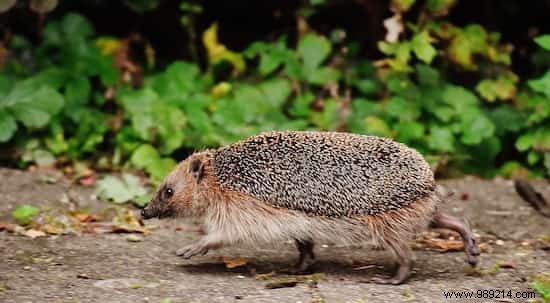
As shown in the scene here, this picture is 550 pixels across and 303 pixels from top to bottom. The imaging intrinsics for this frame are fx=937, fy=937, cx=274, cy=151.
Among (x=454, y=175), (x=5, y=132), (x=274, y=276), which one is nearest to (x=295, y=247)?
(x=274, y=276)

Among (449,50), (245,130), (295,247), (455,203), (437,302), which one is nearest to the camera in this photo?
(437,302)

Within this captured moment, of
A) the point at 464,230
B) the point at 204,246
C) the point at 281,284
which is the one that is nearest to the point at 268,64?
the point at 204,246

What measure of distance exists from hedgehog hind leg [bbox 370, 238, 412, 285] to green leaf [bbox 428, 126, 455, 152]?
277cm

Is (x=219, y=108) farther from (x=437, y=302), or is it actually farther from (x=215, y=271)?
(x=437, y=302)

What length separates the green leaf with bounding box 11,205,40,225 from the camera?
7383 mm

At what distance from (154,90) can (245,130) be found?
1.24 metres

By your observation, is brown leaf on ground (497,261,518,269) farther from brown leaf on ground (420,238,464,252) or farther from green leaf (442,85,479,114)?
green leaf (442,85,479,114)

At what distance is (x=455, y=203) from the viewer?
27.5ft

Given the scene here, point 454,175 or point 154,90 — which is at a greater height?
point 154,90

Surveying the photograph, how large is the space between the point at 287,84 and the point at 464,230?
3.41 meters

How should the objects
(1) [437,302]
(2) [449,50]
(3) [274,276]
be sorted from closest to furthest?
(1) [437,302], (3) [274,276], (2) [449,50]

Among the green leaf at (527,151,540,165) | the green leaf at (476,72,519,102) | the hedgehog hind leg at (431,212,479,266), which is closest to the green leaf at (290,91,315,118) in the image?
the green leaf at (476,72,519,102)

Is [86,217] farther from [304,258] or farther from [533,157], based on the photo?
[533,157]

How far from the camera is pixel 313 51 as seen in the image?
9562mm
